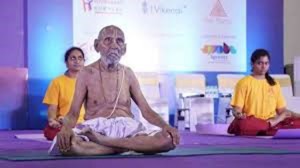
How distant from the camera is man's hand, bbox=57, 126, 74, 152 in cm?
355

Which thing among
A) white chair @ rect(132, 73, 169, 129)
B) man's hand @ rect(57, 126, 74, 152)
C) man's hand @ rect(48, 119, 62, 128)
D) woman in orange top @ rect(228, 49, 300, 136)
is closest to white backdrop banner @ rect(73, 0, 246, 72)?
white chair @ rect(132, 73, 169, 129)

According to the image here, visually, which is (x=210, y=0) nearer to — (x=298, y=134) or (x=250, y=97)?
(x=250, y=97)

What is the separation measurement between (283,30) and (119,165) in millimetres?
7918

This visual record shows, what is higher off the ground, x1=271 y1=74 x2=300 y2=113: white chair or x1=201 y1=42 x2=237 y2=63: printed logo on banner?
x1=201 y1=42 x2=237 y2=63: printed logo on banner

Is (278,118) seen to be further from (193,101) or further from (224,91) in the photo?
(224,91)

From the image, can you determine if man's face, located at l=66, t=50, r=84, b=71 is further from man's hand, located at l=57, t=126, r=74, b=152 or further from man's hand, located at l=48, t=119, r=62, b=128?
man's hand, located at l=57, t=126, r=74, b=152

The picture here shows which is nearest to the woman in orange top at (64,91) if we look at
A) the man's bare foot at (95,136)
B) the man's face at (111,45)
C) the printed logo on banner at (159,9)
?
the man's face at (111,45)

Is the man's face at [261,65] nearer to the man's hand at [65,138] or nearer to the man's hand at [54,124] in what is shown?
the man's hand at [54,124]

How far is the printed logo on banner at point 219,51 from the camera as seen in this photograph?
32.4 ft

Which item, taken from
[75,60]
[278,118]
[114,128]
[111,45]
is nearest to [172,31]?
[278,118]

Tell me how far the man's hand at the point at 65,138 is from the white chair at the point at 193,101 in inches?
209

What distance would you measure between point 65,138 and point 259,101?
10.8 feet

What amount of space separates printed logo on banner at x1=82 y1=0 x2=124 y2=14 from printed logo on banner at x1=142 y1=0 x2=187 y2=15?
0.38m

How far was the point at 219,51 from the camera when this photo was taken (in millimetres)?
9930
